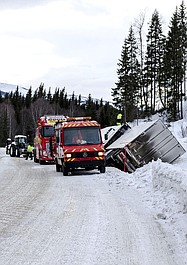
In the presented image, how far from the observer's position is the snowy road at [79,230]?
7102mm

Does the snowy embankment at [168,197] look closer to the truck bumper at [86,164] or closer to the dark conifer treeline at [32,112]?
the truck bumper at [86,164]

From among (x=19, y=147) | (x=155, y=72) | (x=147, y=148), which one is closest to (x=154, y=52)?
(x=155, y=72)

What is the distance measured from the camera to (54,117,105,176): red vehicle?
21438 mm

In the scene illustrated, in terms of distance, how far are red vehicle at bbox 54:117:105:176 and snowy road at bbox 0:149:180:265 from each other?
6.30 m

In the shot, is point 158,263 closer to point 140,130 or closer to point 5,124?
point 140,130

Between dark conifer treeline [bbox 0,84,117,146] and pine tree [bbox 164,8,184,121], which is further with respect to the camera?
dark conifer treeline [bbox 0,84,117,146]

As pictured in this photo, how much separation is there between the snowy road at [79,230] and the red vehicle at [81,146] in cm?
630

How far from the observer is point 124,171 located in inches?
891

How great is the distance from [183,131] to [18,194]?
26.4m

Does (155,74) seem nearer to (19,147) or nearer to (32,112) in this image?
(19,147)

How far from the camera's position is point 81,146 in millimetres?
21641

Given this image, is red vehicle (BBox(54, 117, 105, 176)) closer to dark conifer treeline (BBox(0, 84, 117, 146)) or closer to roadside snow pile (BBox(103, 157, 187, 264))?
roadside snow pile (BBox(103, 157, 187, 264))

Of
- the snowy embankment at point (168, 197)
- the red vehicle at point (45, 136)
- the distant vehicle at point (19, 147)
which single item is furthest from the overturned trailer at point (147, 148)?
the distant vehicle at point (19, 147)

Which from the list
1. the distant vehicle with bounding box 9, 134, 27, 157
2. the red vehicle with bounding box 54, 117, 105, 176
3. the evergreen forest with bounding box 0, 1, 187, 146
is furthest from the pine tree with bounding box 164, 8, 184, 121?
the red vehicle with bounding box 54, 117, 105, 176
